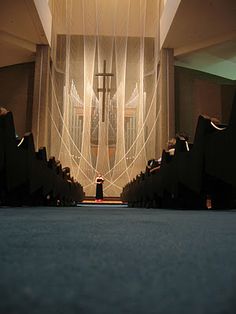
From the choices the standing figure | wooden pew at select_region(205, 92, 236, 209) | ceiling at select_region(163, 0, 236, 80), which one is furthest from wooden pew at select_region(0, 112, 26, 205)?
ceiling at select_region(163, 0, 236, 80)

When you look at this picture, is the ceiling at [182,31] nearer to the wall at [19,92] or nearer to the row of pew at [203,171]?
the wall at [19,92]

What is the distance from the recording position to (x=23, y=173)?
4.26m

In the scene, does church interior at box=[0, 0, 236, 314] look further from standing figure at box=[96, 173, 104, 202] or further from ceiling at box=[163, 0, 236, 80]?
standing figure at box=[96, 173, 104, 202]

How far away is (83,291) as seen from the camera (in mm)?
515

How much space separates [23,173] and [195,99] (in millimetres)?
8241

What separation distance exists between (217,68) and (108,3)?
3636 mm

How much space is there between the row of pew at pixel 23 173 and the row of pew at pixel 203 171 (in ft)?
4.76

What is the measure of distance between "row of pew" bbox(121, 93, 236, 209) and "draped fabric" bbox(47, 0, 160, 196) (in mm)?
5190

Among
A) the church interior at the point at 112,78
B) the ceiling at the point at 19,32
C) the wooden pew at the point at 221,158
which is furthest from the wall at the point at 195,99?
the wooden pew at the point at 221,158

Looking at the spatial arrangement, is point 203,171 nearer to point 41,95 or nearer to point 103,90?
point 103,90

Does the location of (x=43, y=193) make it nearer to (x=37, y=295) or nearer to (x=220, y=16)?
(x=37, y=295)

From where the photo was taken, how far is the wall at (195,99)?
11.5m

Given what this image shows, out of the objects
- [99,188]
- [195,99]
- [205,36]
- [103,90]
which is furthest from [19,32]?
[195,99]

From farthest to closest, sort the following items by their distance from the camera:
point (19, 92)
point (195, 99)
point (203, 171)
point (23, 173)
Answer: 1. point (195, 99)
2. point (19, 92)
3. point (23, 173)
4. point (203, 171)
